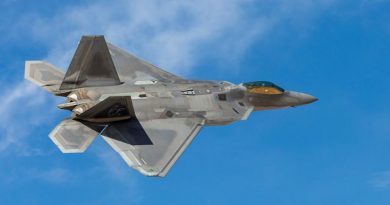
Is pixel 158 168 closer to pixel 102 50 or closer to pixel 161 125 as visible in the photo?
pixel 161 125

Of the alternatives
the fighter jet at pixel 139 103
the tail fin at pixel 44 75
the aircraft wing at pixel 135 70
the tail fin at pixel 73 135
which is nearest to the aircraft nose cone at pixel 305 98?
the fighter jet at pixel 139 103

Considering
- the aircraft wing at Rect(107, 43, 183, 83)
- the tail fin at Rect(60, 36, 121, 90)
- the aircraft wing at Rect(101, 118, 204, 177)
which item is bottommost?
the aircraft wing at Rect(101, 118, 204, 177)

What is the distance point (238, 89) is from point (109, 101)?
26.2 ft

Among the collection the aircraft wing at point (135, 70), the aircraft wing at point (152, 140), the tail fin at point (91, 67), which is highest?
the aircraft wing at point (135, 70)

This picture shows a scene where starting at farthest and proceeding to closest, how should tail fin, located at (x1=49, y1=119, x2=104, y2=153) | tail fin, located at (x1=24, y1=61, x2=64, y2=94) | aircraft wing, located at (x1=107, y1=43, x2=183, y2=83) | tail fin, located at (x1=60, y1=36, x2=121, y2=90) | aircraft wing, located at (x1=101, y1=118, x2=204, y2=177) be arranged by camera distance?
aircraft wing, located at (x1=107, y1=43, x2=183, y2=83)
tail fin, located at (x1=24, y1=61, x2=64, y2=94)
tail fin, located at (x1=60, y1=36, x2=121, y2=90)
tail fin, located at (x1=49, y1=119, x2=104, y2=153)
aircraft wing, located at (x1=101, y1=118, x2=204, y2=177)

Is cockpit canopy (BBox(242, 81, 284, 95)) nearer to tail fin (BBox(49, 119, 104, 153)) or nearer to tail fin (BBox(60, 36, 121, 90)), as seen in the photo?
tail fin (BBox(60, 36, 121, 90))

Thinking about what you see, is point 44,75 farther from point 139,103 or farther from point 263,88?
point 263,88

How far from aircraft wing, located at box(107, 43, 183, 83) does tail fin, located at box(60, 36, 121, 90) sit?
2.13 meters

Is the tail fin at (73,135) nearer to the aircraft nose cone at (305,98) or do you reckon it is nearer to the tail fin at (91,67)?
the tail fin at (91,67)

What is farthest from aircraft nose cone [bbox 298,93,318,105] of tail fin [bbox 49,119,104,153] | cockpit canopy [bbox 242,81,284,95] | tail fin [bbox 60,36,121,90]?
tail fin [bbox 49,119,104,153]

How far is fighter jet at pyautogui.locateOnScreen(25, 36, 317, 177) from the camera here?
3566 centimetres

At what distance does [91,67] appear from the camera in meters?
38.4

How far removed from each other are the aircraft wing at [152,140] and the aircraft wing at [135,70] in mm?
4020

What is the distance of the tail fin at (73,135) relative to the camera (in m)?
35.4
